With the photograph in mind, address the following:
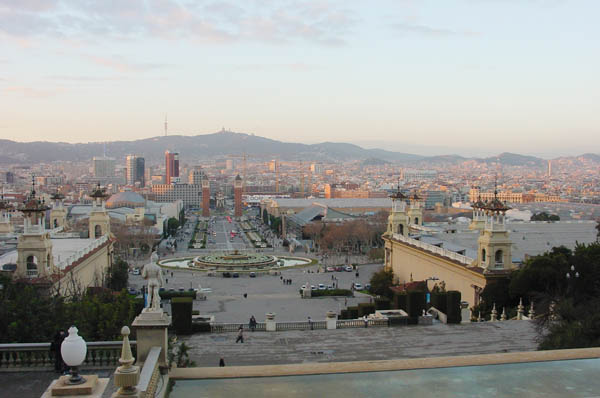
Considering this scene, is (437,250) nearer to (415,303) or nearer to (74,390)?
(415,303)

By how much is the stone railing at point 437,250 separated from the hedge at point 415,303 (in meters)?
8.28

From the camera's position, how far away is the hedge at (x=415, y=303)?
18.2 meters

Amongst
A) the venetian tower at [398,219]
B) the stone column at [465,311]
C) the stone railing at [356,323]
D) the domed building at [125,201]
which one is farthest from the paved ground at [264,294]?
the domed building at [125,201]

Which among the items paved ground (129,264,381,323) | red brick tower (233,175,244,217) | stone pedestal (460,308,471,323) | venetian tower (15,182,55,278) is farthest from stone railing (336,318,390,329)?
red brick tower (233,175,244,217)

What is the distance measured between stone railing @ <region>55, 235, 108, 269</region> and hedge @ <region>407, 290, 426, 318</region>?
13.8 meters

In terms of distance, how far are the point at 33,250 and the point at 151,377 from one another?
58.2 ft

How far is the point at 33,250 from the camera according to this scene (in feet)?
74.4

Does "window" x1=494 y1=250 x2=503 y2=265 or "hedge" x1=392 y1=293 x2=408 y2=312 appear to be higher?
"window" x1=494 y1=250 x2=503 y2=265

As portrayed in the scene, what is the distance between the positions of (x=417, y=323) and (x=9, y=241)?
22545 mm

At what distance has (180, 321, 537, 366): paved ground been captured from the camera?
15.0 metres

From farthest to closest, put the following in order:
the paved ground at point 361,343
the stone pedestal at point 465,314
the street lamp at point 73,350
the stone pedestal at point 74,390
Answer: the stone pedestal at point 465,314, the paved ground at point 361,343, the stone pedestal at point 74,390, the street lamp at point 73,350

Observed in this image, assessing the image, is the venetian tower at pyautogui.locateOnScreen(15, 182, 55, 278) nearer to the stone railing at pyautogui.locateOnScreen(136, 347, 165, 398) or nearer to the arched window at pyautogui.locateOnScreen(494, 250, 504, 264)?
the arched window at pyautogui.locateOnScreen(494, 250, 504, 264)

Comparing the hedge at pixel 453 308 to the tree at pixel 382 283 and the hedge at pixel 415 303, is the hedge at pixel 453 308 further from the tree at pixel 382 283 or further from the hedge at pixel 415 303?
the tree at pixel 382 283

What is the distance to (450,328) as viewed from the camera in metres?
18.0
